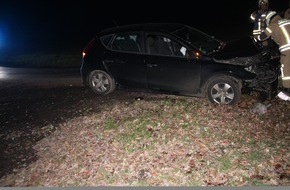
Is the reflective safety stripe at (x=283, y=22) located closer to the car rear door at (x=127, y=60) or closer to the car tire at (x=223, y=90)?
the car tire at (x=223, y=90)

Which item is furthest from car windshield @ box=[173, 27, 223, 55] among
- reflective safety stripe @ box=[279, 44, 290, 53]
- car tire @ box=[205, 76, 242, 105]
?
reflective safety stripe @ box=[279, 44, 290, 53]

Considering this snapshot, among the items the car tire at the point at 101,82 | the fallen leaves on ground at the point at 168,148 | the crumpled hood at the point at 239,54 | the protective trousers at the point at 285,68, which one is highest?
the crumpled hood at the point at 239,54

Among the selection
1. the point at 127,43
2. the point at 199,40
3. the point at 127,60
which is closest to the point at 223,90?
the point at 199,40

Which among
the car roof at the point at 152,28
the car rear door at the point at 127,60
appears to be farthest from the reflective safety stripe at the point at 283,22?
the car rear door at the point at 127,60

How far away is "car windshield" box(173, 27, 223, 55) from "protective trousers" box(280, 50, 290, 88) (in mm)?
1474

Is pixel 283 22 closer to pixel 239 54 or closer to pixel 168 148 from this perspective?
pixel 239 54

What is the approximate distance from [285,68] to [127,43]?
12.2ft

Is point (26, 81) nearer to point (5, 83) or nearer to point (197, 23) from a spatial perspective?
point (5, 83)

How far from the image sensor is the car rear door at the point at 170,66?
799 cm

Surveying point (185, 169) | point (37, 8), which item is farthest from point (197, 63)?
point (37, 8)

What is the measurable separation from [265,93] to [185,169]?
3.13 meters

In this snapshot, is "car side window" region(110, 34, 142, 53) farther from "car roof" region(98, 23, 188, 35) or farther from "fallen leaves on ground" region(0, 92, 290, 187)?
"fallen leaves on ground" region(0, 92, 290, 187)

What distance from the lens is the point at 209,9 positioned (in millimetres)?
32156

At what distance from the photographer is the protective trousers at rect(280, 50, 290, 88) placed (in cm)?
Answer: 785
